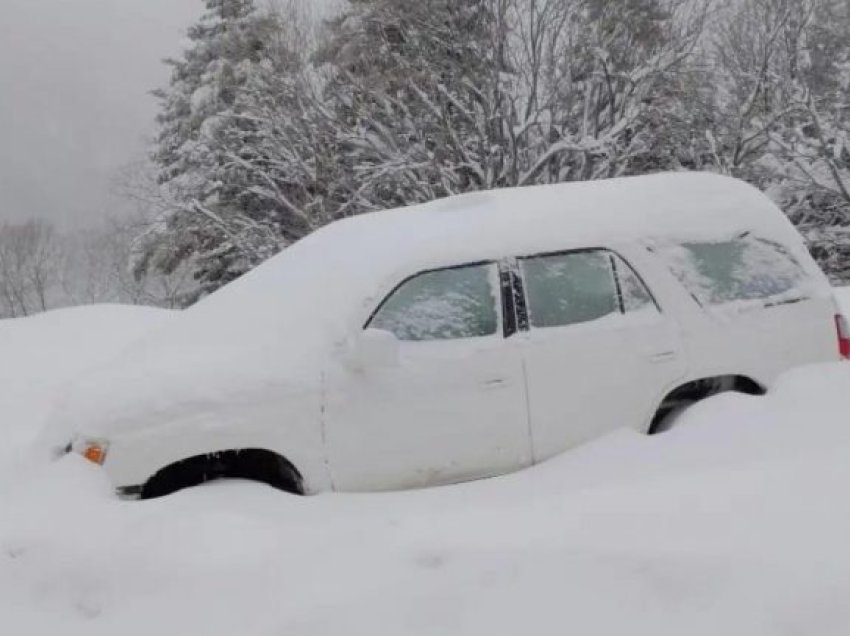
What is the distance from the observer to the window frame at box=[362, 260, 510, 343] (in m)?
3.62

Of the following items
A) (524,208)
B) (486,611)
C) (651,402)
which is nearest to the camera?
(486,611)

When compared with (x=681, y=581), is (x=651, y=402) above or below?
above

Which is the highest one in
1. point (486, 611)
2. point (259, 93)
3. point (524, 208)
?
point (259, 93)

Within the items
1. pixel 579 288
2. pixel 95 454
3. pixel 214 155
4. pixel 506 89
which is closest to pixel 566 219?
pixel 579 288

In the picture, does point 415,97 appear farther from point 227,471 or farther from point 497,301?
point 227,471

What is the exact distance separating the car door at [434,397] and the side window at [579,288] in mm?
201

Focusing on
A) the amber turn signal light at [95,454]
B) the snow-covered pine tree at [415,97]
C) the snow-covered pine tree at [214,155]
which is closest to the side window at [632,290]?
the amber turn signal light at [95,454]

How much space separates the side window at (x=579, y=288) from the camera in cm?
379

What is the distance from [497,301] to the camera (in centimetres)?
375

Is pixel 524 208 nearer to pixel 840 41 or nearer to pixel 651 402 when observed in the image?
pixel 651 402

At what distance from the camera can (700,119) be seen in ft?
62.7

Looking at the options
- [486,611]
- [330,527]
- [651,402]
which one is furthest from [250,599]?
[651,402]

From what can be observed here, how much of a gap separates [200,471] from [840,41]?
23.9 meters

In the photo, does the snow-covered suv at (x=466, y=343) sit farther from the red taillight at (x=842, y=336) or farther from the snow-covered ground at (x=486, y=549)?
the snow-covered ground at (x=486, y=549)
